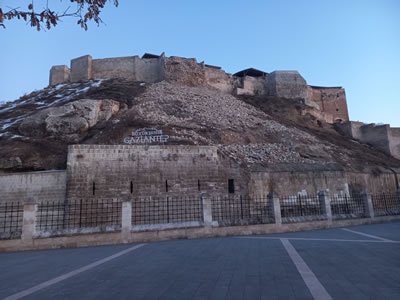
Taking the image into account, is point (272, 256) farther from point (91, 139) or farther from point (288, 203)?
point (91, 139)

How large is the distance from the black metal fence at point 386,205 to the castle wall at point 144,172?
24.3 feet

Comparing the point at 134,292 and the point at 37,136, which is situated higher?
the point at 37,136

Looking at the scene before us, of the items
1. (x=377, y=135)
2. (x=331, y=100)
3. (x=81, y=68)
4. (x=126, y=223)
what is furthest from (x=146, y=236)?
(x=331, y=100)

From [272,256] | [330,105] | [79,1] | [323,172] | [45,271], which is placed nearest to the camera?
[79,1]

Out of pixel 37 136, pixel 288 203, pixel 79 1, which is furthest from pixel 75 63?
pixel 79 1

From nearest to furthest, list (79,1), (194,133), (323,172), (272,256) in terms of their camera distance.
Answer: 1. (79,1)
2. (272,256)
3. (323,172)
4. (194,133)

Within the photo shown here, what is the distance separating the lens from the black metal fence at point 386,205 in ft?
44.0

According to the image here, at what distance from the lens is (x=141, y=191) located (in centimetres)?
1498

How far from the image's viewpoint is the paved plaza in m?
3.50

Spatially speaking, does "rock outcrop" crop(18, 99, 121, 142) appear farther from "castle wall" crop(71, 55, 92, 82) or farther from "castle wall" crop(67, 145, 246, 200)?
"castle wall" crop(71, 55, 92, 82)

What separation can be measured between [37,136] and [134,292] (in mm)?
19651

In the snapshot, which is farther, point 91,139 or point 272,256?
point 91,139

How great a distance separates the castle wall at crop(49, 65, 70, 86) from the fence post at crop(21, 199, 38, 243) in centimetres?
3059

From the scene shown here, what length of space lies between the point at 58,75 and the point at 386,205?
37.6 meters
